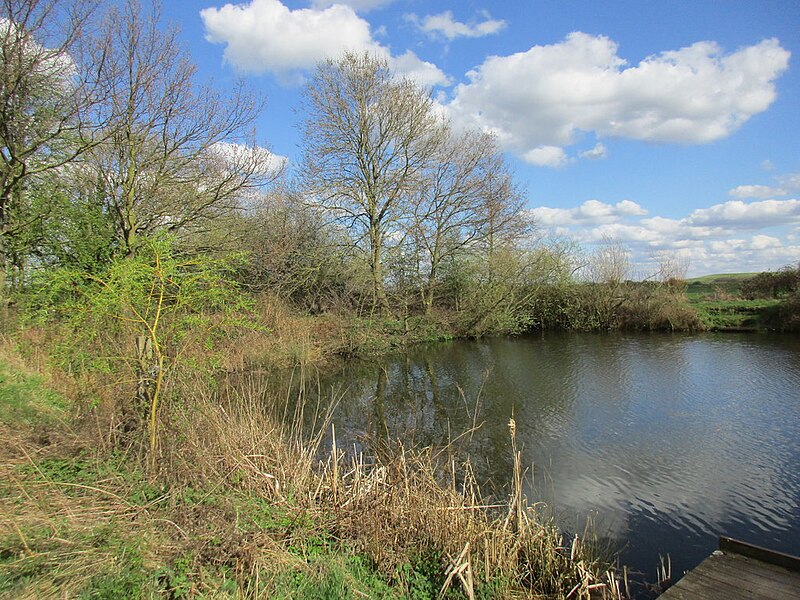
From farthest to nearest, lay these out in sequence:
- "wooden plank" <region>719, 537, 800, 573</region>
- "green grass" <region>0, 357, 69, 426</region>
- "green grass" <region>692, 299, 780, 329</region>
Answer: "green grass" <region>692, 299, 780, 329</region> < "green grass" <region>0, 357, 69, 426</region> < "wooden plank" <region>719, 537, 800, 573</region>

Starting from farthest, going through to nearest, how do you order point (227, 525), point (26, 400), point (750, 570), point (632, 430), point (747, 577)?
point (632, 430)
point (26, 400)
point (750, 570)
point (747, 577)
point (227, 525)

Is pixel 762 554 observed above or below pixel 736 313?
below

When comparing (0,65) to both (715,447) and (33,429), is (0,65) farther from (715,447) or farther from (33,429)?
(715,447)

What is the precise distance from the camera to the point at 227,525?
3.81 metres

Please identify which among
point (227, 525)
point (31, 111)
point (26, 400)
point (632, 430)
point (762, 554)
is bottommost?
point (632, 430)

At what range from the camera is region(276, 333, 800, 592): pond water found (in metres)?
5.93

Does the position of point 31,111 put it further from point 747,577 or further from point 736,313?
point 736,313

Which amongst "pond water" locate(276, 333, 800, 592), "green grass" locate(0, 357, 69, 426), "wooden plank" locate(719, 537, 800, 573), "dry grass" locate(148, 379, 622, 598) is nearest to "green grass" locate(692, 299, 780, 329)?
"pond water" locate(276, 333, 800, 592)

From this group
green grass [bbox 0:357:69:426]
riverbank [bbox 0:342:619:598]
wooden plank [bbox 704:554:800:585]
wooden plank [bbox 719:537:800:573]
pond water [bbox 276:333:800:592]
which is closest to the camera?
riverbank [bbox 0:342:619:598]

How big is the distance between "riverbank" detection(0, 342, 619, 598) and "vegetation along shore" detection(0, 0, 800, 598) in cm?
2

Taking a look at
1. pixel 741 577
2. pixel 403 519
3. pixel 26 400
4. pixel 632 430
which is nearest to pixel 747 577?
pixel 741 577

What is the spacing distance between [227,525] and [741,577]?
454 cm

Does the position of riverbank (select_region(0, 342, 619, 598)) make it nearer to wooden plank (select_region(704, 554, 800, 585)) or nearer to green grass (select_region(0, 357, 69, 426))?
green grass (select_region(0, 357, 69, 426))

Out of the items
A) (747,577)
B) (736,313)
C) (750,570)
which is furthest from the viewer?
A: (736,313)
